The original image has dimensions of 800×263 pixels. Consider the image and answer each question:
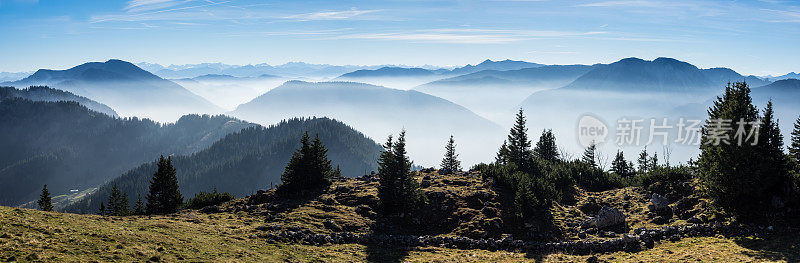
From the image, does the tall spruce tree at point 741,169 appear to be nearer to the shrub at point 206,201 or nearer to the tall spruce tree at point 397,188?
the tall spruce tree at point 397,188

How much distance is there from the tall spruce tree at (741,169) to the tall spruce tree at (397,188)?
109 feet

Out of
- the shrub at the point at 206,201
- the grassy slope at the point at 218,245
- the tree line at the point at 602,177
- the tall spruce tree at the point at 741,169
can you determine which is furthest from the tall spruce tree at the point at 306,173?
the tall spruce tree at the point at 741,169

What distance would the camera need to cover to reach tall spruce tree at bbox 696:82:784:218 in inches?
1564

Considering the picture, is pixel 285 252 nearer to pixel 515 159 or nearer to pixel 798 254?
pixel 798 254

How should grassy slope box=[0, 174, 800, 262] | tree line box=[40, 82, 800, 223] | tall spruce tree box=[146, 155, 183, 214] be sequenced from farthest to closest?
tall spruce tree box=[146, 155, 183, 214] → tree line box=[40, 82, 800, 223] → grassy slope box=[0, 174, 800, 262]

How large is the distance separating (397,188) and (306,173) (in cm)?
1661

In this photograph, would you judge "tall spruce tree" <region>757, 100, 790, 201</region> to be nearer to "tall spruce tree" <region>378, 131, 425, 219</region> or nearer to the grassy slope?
the grassy slope

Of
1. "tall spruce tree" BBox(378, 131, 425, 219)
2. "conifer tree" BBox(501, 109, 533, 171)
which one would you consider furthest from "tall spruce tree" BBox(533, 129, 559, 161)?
"tall spruce tree" BBox(378, 131, 425, 219)

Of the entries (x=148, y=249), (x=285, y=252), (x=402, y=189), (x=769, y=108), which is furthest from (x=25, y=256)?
(x=769, y=108)

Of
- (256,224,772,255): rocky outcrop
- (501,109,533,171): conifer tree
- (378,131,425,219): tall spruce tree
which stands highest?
(501,109,533,171): conifer tree

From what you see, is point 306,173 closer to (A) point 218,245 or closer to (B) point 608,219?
(A) point 218,245

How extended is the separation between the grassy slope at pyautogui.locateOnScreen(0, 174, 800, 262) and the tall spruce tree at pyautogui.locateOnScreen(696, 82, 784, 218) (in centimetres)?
462

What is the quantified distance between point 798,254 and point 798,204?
10581 millimetres

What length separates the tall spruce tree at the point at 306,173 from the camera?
59562 mm
